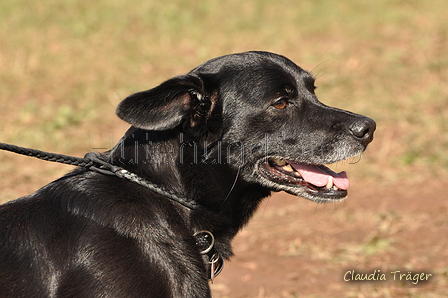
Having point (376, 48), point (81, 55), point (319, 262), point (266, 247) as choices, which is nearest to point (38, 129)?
point (81, 55)

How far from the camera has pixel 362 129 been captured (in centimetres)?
345

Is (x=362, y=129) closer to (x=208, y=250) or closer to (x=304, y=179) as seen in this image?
(x=304, y=179)

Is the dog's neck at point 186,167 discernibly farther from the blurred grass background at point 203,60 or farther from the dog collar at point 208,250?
the blurred grass background at point 203,60

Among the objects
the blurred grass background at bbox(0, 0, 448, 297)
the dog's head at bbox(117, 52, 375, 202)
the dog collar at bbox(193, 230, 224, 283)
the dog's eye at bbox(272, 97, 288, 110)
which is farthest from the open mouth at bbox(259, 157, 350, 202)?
the blurred grass background at bbox(0, 0, 448, 297)

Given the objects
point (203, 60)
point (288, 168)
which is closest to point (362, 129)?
point (288, 168)

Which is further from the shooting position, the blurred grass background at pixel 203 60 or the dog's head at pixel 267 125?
the blurred grass background at pixel 203 60

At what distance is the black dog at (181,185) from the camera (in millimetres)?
2801

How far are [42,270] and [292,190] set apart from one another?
1.58 m

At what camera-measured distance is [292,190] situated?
3484mm

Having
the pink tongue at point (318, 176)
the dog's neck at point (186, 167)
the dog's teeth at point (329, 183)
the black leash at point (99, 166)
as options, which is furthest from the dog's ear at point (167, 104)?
the dog's teeth at point (329, 183)

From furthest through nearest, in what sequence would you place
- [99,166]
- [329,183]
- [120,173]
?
[329,183] → [99,166] → [120,173]

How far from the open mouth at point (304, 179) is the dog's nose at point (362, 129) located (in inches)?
11.7

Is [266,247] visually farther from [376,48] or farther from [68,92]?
[376,48]

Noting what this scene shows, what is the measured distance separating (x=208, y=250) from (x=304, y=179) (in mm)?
815
